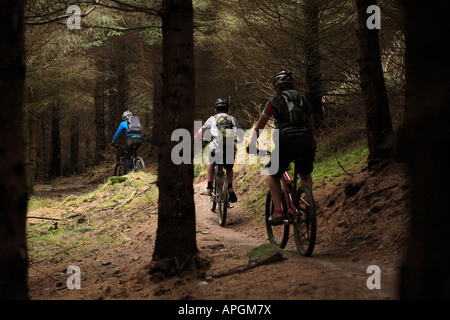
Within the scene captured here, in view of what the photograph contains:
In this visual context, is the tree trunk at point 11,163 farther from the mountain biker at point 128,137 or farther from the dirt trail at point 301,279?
the mountain biker at point 128,137

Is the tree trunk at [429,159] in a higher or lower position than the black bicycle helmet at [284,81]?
lower

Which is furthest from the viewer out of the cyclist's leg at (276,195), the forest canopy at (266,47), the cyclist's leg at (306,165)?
the forest canopy at (266,47)

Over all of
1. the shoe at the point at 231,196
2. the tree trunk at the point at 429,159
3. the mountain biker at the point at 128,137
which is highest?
the mountain biker at the point at 128,137

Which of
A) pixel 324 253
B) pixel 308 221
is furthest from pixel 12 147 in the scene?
pixel 324 253

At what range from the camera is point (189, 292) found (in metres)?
3.91

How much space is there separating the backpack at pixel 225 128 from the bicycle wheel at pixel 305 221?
319cm

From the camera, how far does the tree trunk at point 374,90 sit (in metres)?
6.41

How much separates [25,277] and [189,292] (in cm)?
169

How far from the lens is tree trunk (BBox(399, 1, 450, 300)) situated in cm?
195

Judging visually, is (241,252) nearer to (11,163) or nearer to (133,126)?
(11,163)

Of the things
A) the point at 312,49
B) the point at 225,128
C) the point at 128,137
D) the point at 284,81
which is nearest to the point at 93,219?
the point at 225,128

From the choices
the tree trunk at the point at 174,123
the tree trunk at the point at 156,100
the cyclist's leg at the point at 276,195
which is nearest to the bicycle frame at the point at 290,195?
the cyclist's leg at the point at 276,195
